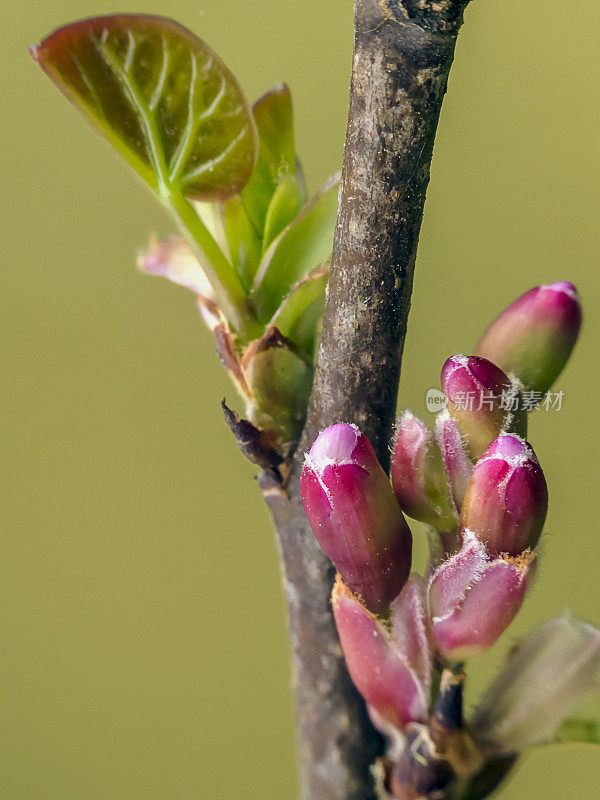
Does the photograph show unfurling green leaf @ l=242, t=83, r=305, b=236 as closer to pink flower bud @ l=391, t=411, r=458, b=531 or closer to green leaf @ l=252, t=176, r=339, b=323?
green leaf @ l=252, t=176, r=339, b=323

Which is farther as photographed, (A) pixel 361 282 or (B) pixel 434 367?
(B) pixel 434 367

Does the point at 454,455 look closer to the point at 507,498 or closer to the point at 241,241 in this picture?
the point at 507,498

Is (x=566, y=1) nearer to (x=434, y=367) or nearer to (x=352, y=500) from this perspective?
(x=434, y=367)

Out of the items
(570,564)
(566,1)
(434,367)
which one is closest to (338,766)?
(434,367)

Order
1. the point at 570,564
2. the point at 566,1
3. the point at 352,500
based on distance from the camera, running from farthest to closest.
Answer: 1. the point at 570,564
2. the point at 566,1
3. the point at 352,500

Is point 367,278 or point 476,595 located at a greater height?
point 367,278

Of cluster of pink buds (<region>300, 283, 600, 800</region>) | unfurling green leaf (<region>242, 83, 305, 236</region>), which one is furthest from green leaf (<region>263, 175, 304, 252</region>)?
cluster of pink buds (<region>300, 283, 600, 800</region>)

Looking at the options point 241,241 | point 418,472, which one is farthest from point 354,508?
point 241,241
